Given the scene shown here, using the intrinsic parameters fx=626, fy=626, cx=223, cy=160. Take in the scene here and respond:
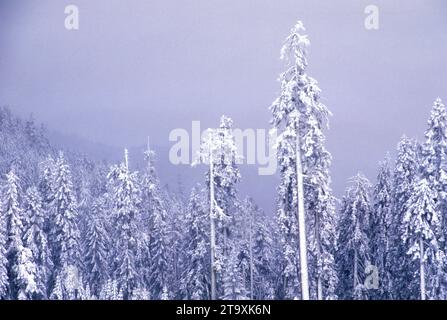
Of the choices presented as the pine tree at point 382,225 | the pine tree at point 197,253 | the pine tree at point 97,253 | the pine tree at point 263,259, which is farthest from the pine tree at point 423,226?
the pine tree at point 97,253

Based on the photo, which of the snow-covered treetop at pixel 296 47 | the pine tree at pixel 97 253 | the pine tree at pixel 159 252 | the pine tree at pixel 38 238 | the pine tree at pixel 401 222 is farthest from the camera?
the pine tree at pixel 97 253

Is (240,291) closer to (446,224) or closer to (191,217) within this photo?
(191,217)

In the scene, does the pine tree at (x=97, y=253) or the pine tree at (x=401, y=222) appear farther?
the pine tree at (x=97, y=253)

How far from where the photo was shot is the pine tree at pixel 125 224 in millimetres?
39781

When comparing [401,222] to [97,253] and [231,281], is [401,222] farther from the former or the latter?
[97,253]

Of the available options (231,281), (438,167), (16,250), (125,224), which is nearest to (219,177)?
(231,281)

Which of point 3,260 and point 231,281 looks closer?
point 3,260

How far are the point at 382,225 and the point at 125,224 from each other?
693 inches

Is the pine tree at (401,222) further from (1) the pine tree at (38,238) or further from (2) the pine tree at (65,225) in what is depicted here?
(1) the pine tree at (38,238)

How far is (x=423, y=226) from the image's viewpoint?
3441 centimetres

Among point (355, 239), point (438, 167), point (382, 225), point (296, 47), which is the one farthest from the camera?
point (382, 225)

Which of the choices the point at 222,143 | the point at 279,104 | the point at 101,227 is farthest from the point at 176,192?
the point at 279,104

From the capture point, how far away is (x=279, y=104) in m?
25.6

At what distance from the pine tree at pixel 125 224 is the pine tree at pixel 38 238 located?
15.5 ft
